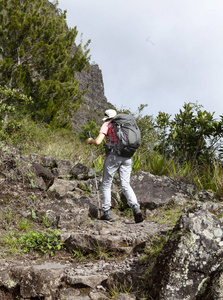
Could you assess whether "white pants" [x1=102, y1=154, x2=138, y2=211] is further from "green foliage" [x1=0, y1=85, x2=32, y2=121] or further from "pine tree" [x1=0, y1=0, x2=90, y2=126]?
"pine tree" [x1=0, y1=0, x2=90, y2=126]

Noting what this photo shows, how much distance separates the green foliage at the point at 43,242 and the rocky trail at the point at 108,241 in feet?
0.27

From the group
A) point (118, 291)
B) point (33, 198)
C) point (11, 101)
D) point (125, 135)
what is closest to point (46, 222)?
point (33, 198)

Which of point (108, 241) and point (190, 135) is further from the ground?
point (190, 135)

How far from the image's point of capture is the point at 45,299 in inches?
124

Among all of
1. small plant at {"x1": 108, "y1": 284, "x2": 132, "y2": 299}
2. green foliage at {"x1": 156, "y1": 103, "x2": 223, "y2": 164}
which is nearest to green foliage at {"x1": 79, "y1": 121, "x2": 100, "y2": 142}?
green foliage at {"x1": 156, "y1": 103, "x2": 223, "y2": 164}

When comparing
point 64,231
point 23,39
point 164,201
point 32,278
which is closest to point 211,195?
point 164,201

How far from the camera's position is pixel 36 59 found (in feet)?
41.4

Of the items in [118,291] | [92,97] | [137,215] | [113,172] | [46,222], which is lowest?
[46,222]

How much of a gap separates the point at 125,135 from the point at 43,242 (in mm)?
2057

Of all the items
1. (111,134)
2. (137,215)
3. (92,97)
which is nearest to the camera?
(137,215)

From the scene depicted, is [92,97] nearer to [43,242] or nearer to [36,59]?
[36,59]

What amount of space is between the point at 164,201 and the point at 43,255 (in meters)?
2.70

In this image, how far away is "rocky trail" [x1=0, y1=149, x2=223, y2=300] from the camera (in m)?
2.48

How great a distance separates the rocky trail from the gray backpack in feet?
3.89
